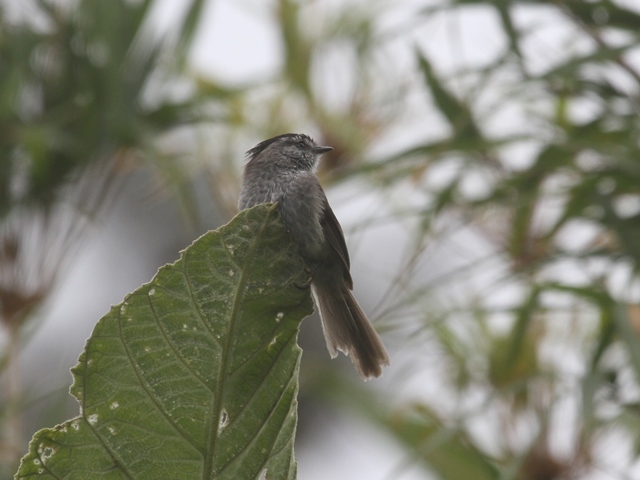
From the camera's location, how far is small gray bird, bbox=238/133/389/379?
9.48 ft

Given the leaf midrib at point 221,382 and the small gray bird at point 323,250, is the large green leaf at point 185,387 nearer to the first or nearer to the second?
the leaf midrib at point 221,382

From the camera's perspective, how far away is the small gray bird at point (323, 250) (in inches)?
114

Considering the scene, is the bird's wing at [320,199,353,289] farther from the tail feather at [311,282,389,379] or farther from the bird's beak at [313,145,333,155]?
the bird's beak at [313,145,333,155]

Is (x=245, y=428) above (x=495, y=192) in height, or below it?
above

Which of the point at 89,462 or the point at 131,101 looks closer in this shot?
the point at 89,462

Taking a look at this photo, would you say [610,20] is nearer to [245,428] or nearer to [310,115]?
[310,115]

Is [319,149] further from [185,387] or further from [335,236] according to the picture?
[185,387]

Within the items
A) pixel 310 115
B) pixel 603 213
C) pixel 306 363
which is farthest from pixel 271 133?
pixel 603 213

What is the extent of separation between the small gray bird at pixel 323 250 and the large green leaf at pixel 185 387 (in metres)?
0.92

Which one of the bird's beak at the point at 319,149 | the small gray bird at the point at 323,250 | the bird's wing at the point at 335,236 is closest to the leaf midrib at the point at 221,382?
the small gray bird at the point at 323,250

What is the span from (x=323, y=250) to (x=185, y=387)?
3.86 feet

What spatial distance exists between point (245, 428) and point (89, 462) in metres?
0.27

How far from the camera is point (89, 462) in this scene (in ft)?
5.87

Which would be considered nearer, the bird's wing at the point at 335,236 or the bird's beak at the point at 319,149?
the bird's wing at the point at 335,236
